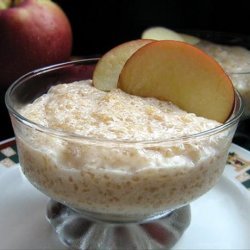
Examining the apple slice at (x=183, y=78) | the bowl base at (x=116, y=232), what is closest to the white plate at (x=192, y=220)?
the bowl base at (x=116, y=232)

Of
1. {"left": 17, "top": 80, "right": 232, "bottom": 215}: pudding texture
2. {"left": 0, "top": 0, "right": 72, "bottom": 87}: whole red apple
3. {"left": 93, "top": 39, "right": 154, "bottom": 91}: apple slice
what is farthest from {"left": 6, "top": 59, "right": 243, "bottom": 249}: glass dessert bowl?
{"left": 0, "top": 0, "right": 72, "bottom": 87}: whole red apple

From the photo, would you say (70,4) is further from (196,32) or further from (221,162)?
(221,162)

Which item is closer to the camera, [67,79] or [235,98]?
[235,98]

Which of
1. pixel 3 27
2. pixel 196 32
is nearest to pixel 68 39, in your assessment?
pixel 3 27

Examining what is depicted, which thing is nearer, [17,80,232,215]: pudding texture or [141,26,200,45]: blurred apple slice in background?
[17,80,232,215]: pudding texture

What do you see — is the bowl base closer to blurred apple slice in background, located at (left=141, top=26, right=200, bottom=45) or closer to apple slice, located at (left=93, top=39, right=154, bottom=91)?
apple slice, located at (left=93, top=39, right=154, bottom=91)

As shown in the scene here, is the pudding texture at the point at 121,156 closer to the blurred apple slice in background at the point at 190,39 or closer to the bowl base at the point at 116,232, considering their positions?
the bowl base at the point at 116,232

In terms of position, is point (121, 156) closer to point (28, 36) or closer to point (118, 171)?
point (118, 171)
